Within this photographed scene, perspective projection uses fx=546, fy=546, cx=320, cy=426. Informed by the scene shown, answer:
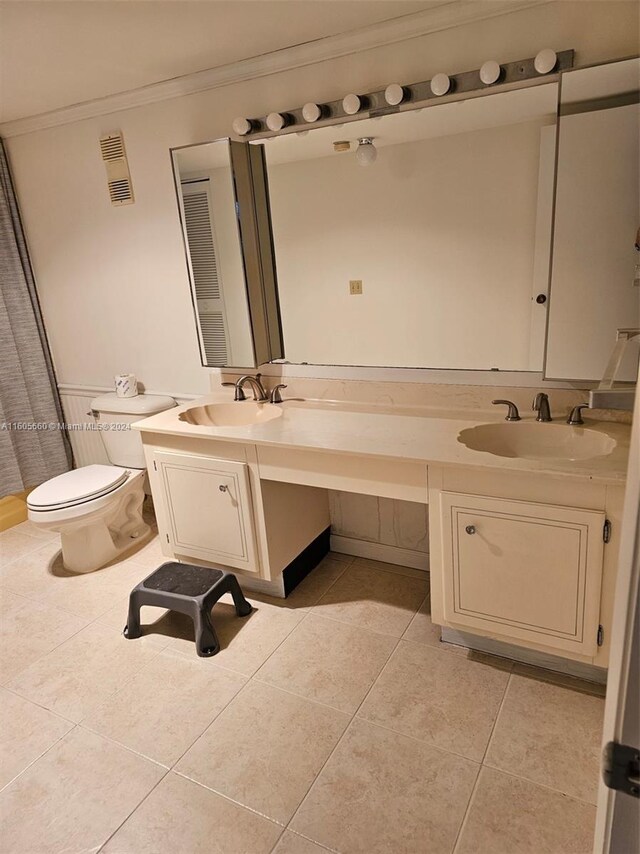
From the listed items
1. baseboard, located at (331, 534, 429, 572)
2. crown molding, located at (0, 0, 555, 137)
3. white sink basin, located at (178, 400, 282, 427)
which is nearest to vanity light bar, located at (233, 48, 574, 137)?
crown molding, located at (0, 0, 555, 137)

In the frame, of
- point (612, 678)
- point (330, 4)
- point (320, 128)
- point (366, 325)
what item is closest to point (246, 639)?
point (366, 325)

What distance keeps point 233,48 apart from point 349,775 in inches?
98.2

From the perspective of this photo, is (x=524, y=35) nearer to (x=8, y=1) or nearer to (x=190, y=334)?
(x=8, y=1)

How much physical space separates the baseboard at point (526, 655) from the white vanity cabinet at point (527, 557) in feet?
0.38

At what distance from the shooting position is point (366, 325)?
88.2 inches

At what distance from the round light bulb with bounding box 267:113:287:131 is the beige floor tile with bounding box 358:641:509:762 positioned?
6.75 ft

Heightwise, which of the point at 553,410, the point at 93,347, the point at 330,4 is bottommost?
the point at 553,410

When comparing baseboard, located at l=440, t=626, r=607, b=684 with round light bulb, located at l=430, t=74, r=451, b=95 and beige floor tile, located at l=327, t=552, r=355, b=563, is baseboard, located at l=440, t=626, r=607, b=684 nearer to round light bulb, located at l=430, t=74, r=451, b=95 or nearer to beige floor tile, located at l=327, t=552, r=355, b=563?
beige floor tile, located at l=327, t=552, r=355, b=563

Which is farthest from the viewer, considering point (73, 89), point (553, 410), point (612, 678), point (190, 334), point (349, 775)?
point (190, 334)

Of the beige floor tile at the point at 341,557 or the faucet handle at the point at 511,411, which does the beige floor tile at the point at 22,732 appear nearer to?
the beige floor tile at the point at 341,557

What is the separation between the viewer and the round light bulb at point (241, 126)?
7.20 ft

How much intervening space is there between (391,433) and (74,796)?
1.44 meters

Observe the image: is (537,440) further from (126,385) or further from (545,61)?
(126,385)

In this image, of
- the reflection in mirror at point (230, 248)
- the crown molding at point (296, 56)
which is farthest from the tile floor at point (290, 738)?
the crown molding at point (296, 56)
